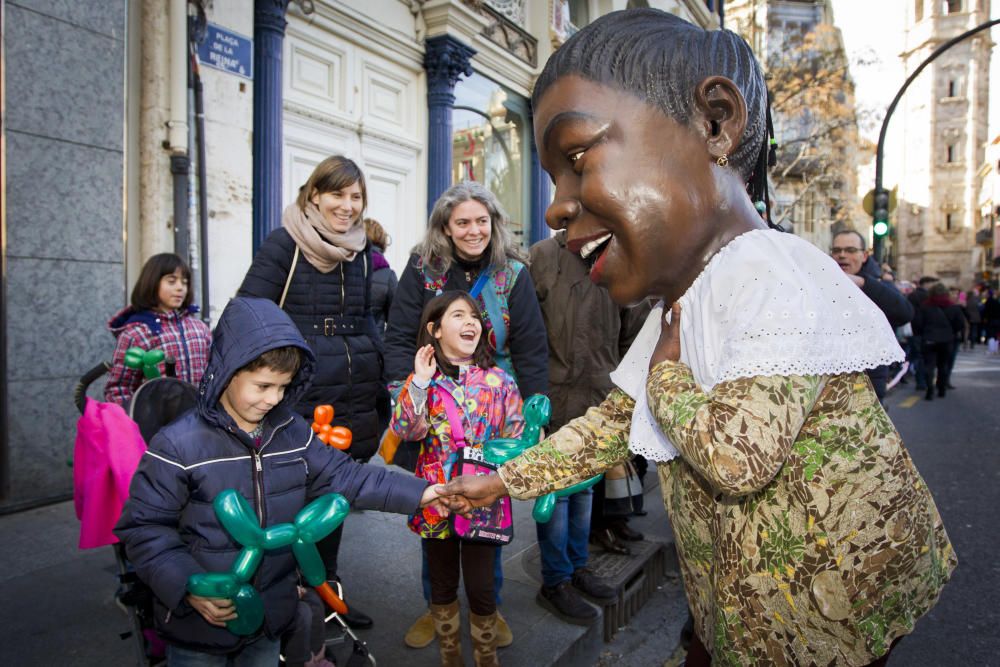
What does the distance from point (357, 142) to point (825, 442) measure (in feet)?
23.4

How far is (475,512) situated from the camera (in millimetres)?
2543

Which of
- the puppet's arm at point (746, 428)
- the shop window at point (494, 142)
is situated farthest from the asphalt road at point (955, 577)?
the shop window at point (494, 142)

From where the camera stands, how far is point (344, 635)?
9.02 feet

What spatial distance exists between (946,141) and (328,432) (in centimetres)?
6392

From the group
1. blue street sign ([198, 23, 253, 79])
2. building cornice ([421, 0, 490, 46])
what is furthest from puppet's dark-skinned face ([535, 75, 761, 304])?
building cornice ([421, 0, 490, 46])

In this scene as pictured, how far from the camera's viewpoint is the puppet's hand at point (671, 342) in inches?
54.3

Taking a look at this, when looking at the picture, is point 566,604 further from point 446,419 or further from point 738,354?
point 738,354

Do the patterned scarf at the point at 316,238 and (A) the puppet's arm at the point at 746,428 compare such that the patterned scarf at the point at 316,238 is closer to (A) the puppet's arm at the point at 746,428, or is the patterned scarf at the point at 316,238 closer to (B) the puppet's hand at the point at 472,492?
(B) the puppet's hand at the point at 472,492

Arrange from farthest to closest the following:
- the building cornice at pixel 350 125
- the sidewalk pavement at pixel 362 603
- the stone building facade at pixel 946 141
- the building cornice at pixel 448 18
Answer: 1. the stone building facade at pixel 946 141
2. the building cornice at pixel 448 18
3. the building cornice at pixel 350 125
4. the sidewalk pavement at pixel 362 603

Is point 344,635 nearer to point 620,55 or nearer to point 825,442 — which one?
point 825,442

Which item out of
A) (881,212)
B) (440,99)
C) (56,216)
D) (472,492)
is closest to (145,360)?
(472,492)

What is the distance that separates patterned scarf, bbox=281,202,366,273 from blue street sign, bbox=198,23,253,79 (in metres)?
3.35

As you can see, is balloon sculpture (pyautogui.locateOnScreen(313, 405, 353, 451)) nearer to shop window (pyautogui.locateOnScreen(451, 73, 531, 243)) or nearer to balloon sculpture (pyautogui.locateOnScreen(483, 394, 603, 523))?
balloon sculpture (pyautogui.locateOnScreen(483, 394, 603, 523))

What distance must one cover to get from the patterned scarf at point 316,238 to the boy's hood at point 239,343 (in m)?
0.88
